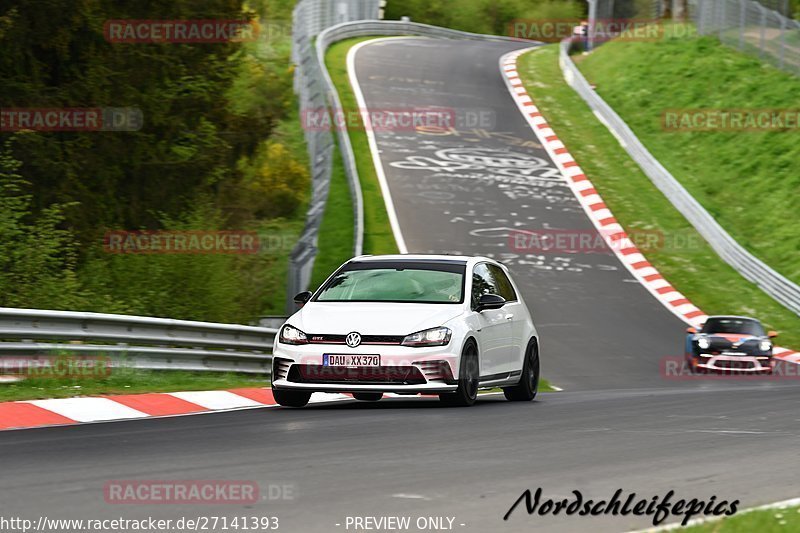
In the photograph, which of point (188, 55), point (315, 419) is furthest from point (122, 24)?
point (315, 419)

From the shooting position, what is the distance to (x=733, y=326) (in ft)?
83.9

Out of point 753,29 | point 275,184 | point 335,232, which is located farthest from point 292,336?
point 753,29

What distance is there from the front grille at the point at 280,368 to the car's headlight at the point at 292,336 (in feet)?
0.62

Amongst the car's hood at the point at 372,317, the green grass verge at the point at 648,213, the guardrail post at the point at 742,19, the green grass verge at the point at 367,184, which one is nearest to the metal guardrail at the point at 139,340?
the car's hood at the point at 372,317

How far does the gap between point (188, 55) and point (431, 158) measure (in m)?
17.6

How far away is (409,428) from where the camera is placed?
1145cm

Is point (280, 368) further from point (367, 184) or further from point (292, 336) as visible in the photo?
point (367, 184)

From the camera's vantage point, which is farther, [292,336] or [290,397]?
[290,397]

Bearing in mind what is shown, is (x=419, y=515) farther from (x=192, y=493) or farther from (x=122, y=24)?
(x=122, y=24)

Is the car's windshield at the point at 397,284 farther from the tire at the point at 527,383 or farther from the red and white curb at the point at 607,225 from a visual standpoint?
the red and white curb at the point at 607,225

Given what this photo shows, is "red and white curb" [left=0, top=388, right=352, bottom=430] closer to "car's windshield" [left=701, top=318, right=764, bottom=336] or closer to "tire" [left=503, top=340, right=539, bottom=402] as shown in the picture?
"tire" [left=503, top=340, right=539, bottom=402]

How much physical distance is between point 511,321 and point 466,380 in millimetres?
1612

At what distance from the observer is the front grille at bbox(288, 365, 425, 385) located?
43.3 ft

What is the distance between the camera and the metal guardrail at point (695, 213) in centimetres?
3250
